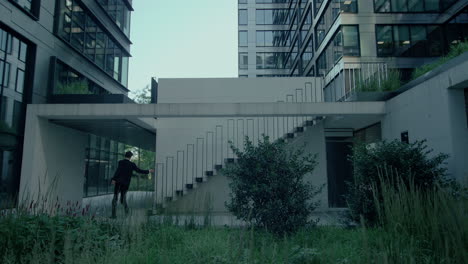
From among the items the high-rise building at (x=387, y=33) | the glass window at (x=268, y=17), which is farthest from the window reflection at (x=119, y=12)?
the glass window at (x=268, y=17)

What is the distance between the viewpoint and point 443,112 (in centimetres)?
686

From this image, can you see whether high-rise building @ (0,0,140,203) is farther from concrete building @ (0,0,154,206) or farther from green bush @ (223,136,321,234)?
green bush @ (223,136,321,234)

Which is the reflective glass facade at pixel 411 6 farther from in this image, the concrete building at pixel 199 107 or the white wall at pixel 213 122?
the white wall at pixel 213 122

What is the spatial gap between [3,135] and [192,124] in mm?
6068

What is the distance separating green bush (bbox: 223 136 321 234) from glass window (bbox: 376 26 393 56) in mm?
14820

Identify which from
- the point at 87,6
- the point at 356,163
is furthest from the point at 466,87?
the point at 87,6

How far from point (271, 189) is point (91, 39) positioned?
581 inches

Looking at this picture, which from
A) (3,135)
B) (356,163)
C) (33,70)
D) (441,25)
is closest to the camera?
(356,163)

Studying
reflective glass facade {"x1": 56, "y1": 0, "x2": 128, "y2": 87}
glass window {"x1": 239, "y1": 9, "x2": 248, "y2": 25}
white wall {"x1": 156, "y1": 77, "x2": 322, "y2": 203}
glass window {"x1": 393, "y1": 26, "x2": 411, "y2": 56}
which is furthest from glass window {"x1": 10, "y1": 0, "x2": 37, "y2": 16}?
glass window {"x1": 239, "y1": 9, "x2": 248, "y2": 25}

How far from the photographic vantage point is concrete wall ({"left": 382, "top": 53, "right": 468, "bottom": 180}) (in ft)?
21.4

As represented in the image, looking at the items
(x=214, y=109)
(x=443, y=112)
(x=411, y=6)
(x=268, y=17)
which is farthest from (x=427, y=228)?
(x=268, y=17)

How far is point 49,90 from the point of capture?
1170cm

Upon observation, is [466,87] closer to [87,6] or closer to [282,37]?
[87,6]

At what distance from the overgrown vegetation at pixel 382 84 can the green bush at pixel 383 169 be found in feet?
12.4
